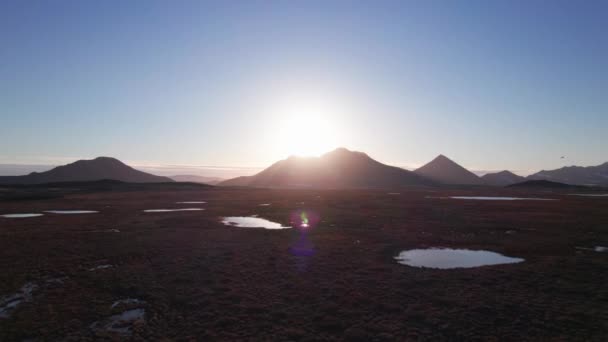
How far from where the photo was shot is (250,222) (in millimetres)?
41531

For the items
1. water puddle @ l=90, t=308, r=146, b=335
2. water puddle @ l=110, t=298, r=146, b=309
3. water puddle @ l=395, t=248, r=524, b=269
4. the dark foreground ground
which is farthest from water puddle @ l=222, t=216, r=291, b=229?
water puddle @ l=90, t=308, r=146, b=335

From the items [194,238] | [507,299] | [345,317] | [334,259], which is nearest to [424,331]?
[345,317]

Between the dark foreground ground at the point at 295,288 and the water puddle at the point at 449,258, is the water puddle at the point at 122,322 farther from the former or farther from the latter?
the water puddle at the point at 449,258

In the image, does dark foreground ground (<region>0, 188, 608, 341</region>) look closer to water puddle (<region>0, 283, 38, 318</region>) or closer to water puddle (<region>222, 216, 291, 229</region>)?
water puddle (<region>0, 283, 38, 318</region>)

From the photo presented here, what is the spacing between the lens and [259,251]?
81.8ft

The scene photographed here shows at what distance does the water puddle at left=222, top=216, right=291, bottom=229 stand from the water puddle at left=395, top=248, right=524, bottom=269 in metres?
16.7

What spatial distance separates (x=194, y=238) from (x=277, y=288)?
15.7 meters

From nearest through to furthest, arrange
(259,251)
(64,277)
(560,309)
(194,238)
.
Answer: (560,309), (64,277), (259,251), (194,238)

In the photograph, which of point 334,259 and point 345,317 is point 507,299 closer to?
point 345,317

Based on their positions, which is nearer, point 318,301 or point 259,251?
point 318,301

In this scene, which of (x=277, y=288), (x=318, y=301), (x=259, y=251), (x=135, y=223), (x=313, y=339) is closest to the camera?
(x=313, y=339)

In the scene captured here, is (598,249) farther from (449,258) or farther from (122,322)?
(122,322)

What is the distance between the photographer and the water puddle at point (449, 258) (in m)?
21.5

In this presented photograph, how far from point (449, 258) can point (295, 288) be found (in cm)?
1262
